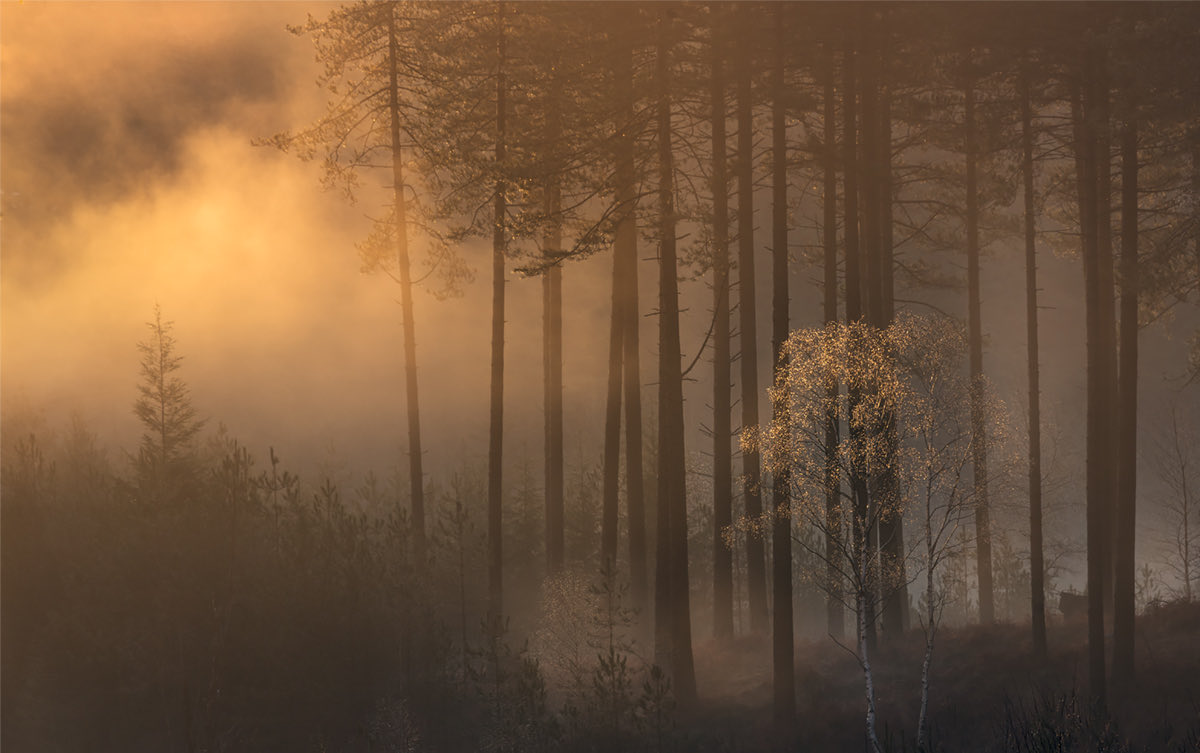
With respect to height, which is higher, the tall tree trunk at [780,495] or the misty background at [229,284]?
the misty background at [229,284]

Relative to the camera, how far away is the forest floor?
16453 millimetres

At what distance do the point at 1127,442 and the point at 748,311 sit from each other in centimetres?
861

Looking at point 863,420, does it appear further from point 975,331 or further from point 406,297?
point 406,297

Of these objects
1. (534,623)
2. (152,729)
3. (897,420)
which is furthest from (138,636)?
(897,420)

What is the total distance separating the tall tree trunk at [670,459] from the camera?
18.1 metres

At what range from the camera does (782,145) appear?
18109 millimetres

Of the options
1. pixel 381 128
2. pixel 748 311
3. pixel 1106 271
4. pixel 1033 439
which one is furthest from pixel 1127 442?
pixel 381 128

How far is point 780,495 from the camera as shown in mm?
16891

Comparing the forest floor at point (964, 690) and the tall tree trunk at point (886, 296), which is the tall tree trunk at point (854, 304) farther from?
the forest floor at point (964, 690)

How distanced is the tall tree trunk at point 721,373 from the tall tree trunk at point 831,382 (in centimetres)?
225

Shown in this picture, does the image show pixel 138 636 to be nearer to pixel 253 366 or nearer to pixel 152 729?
pixel 152 729

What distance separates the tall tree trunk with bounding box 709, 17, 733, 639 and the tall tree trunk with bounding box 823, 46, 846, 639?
2249 millimetres

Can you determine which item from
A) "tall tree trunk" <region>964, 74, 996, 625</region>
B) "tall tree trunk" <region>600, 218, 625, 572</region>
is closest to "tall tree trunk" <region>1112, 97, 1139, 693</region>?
"tall tree trunk" <region>964, 74, 996, 625</region>

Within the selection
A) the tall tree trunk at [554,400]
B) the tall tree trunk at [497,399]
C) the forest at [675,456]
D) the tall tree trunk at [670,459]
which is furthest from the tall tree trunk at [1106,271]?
the tall tree trunk at [497,399]
